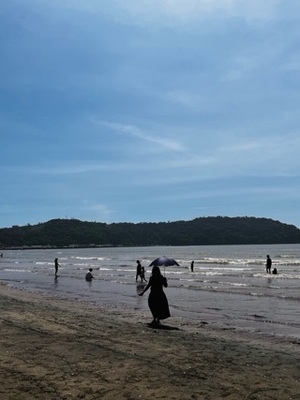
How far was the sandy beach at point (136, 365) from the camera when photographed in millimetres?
6348

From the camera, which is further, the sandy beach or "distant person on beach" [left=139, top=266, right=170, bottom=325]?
"distant person on beach" [left=139, top=266, right=170, bottom=325]

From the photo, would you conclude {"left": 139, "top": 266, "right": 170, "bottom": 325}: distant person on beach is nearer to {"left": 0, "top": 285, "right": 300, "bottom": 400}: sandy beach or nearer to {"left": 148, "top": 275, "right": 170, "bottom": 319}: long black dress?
{"left": 148, "top": 275, "right": 170, "bottom": 319}: long black dress

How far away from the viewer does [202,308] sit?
20.7 meters

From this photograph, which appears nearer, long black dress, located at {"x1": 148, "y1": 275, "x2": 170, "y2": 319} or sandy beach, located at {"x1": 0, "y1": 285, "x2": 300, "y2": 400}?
sandy beach, located at {"x1": 0, "y1": 285, "x2": 300, "y2": 400}

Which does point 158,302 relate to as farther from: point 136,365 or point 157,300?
point 136,365

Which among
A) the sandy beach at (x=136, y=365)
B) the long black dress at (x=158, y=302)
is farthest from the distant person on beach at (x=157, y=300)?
the sandy beach at (x=136, y=365)

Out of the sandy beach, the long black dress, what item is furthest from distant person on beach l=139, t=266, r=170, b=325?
the sandy beach

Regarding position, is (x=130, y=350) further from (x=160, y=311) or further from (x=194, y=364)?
(x=160, y=311)

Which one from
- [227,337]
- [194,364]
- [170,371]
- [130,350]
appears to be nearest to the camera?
[170,371]

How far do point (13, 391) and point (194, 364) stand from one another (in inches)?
127

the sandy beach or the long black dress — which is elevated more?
the long black dress

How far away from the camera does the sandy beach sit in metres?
6.35

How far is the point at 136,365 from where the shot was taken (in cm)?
769

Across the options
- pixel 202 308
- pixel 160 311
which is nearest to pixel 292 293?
pixel 202 308
